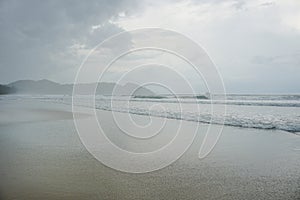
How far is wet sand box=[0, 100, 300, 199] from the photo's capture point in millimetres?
5602

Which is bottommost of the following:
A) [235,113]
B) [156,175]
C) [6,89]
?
[156,175]

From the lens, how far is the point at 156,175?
692 cm

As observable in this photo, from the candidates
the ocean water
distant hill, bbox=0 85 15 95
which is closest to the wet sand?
the ocean water

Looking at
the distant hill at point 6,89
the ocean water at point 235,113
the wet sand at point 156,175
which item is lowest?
the wet sand at point 156,175

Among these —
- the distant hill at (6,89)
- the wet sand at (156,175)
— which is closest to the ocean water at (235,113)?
the wet sand at (156,175)

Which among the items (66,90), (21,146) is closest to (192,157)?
(21,146)

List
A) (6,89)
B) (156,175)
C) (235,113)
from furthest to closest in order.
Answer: (6,89) → (235,113) → (156,175)

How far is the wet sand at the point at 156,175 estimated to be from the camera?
560cm

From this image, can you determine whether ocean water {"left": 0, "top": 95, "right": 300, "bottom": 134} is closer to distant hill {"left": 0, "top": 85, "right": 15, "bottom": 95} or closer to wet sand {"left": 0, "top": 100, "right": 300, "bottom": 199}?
wet sand {"left": 0, "top": 100, "right": 300, "bottom": 199}

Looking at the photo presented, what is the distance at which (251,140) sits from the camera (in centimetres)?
1177

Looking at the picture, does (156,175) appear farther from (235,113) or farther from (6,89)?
(6,89)

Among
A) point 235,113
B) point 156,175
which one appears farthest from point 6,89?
point 156,175

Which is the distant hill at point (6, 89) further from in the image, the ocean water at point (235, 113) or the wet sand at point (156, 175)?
the wet sand at point (156, 175)

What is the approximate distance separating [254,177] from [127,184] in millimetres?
2784
